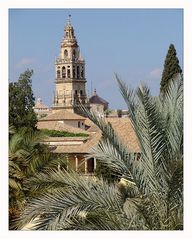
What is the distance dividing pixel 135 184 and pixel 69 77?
236ft

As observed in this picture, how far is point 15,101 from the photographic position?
27047mm

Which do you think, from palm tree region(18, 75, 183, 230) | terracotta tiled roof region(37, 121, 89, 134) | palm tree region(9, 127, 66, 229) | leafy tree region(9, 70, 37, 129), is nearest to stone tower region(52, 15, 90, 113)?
terracotta tiled roof region(37, 121, 89, 134)

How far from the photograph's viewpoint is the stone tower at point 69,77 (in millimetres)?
74750

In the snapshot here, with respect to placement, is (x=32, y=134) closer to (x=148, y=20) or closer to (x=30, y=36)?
(x=30, y=36)

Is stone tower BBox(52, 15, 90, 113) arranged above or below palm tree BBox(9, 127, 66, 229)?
above

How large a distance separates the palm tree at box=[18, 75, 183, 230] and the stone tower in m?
66.9

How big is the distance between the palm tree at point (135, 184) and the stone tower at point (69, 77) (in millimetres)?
66943

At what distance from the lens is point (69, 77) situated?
7781 centimetres

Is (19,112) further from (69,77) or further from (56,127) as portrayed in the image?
(69,77)

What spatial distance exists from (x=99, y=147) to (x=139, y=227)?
1011 mm

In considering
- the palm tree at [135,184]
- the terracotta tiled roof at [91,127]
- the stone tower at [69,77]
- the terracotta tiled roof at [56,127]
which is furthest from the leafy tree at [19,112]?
the stone tower at [69,77]

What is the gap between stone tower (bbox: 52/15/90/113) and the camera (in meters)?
74.8

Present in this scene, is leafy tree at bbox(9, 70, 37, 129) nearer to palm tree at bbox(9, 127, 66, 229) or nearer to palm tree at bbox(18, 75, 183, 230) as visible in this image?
palm tree at bbox(9, 127, 66, 229)

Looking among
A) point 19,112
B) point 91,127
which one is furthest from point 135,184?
point 91,127
